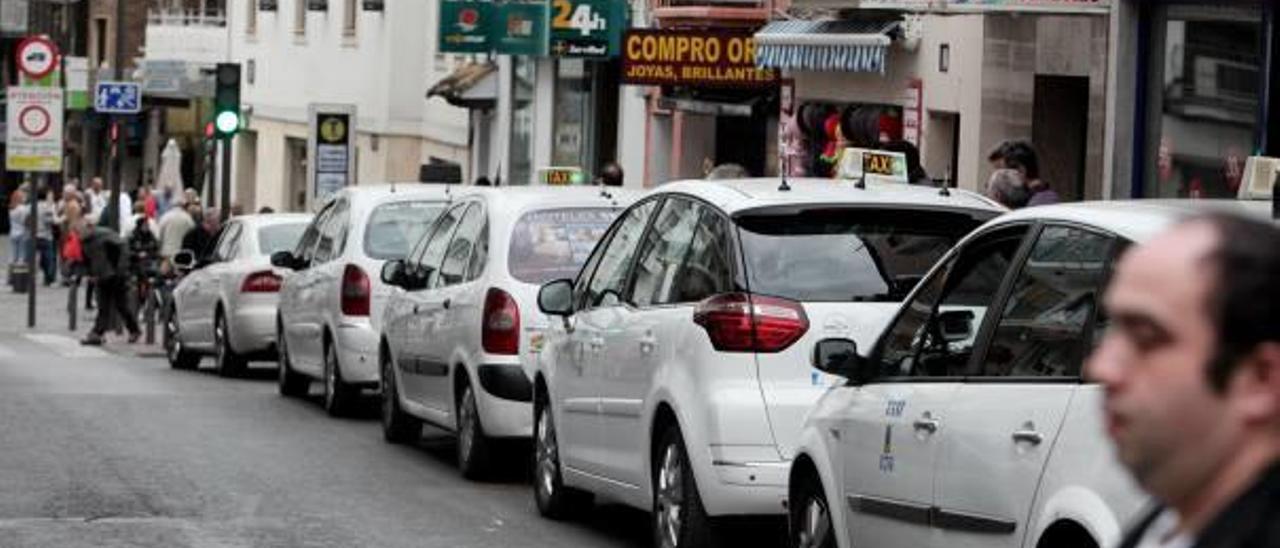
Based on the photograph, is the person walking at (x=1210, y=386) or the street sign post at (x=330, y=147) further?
the street sign post at (x=330, y=147)

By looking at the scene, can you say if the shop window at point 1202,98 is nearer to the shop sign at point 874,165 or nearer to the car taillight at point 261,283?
the shop sign at point 874,165

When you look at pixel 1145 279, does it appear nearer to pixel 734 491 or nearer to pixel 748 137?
pixel 734 491

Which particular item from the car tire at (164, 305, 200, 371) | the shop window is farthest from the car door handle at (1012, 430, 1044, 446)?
the car tire at (164, 305, 200, 371)

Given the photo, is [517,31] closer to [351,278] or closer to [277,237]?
[277,237]

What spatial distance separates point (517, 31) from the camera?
35.7 metres

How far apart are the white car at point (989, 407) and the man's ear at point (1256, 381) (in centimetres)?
351

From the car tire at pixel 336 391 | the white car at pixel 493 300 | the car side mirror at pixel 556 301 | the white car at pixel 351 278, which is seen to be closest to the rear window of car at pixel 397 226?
the white car at pixel 351 278

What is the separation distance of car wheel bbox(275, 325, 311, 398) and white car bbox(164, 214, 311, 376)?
8.11ft

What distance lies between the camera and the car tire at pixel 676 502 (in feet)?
34.2

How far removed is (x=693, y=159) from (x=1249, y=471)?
31656 millimetres

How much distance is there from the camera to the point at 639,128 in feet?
119

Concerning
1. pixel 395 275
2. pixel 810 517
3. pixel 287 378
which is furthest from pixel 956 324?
pixel 287 378

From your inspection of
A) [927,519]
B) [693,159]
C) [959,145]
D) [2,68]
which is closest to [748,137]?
[693,159]

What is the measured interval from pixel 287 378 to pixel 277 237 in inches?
156
